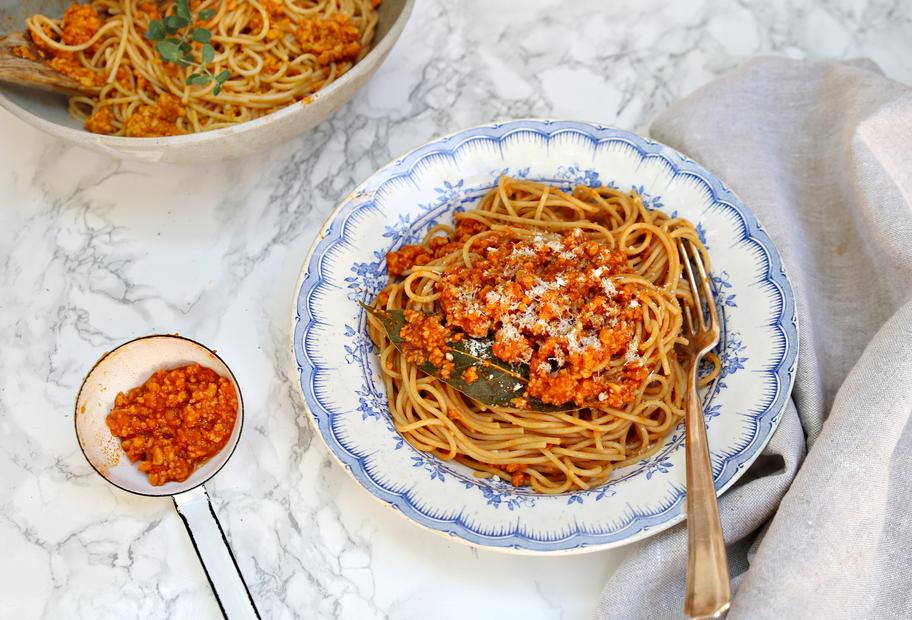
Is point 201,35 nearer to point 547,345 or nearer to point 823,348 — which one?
point 547,345

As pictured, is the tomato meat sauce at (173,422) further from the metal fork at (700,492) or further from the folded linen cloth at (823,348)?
the metal fork at (700,492)

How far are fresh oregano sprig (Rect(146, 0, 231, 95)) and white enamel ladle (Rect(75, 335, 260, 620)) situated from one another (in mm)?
1053

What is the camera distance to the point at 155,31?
334cm

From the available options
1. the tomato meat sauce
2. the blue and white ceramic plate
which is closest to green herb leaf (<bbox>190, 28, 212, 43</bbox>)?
the blue and white ceramic plate

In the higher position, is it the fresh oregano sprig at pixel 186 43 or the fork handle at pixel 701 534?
the fork handle at pixel 701 534

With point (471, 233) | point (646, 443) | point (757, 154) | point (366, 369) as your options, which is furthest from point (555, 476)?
point (757, 154)

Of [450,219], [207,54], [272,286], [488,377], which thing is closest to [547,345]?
[488,377]

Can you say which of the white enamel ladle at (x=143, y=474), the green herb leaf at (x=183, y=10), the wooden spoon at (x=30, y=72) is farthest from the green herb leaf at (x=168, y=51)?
the white enamel ladle at (x=143, y=474)

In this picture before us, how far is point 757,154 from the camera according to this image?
3264 mm

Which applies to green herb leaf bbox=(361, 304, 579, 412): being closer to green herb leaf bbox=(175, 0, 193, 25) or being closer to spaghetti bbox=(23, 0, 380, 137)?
spaghetti bbox=(23, 0, 380, 137)

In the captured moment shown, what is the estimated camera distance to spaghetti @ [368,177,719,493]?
268 cm

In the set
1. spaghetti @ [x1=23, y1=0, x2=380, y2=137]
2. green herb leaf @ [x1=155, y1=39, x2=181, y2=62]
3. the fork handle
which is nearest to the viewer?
the fork handle

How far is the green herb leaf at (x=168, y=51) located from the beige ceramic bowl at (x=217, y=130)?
0.44 meters

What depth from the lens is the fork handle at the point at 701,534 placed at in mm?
2238
